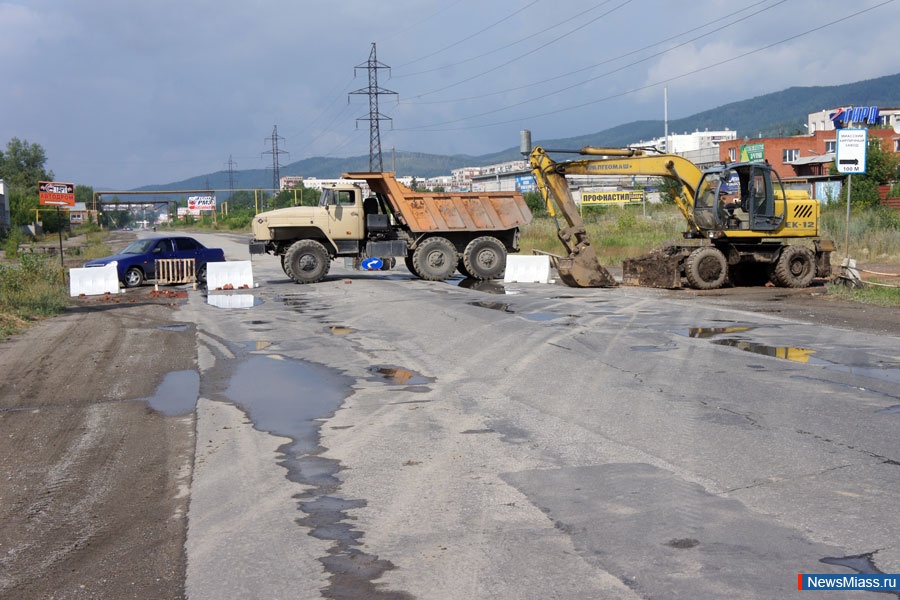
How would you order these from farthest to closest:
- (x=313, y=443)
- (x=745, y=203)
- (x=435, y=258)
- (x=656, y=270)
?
(x=435, y=258), (x=656, y=270), (x=745, y=203), (x=313, y=443)

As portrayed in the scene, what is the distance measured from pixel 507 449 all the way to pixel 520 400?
6.68ft

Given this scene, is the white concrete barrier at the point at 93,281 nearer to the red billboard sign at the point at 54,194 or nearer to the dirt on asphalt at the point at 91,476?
the red billboard sign at the point at 54,194

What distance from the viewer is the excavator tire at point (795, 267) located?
73.7 feet

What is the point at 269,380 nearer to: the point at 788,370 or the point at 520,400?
the point at 520,400

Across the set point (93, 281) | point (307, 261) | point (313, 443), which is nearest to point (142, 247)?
point (93, 281)

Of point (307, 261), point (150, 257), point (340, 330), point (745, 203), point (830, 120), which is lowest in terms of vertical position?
point (340, 330)

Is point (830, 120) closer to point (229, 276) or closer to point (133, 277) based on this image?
point (229, 276)

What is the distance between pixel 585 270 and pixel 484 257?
4515mm

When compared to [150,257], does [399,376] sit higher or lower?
lower

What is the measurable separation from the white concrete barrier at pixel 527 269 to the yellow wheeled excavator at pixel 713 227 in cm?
224

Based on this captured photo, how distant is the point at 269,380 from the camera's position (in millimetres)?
11398

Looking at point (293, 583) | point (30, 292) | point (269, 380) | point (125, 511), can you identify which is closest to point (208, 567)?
point (293, 583)

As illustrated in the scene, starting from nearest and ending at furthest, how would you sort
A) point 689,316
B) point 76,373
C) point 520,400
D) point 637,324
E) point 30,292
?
1. point 520,400
2. point 76,373
3. point 637,324
4. point 689,316
5. point 30,292

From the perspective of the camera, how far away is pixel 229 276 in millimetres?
26344
